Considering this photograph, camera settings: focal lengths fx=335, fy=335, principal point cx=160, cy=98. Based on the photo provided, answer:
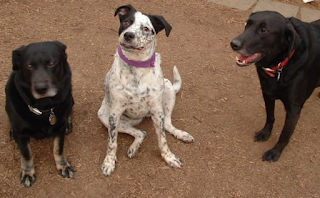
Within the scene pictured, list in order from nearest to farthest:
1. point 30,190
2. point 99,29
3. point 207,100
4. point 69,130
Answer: point 30,190 < point 69,130 < point 207,100 < point 99,29

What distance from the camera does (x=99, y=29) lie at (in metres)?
5.52

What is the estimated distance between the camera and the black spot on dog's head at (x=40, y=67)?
2619 mm

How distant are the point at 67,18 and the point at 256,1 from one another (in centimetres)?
367

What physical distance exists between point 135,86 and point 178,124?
1188mm

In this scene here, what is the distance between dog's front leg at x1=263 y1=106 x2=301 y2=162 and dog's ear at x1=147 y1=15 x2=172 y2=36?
1.44 m

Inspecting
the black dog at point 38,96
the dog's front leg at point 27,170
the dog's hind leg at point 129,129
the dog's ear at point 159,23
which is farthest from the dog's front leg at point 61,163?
the dog's ear at point 159,23

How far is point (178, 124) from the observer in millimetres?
4047

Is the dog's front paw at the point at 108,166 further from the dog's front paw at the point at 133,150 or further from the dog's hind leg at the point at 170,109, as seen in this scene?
the dog's hind leg at the point at 170,109

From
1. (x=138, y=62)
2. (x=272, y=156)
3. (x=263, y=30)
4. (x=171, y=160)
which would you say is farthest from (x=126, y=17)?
(x=272, y=156)

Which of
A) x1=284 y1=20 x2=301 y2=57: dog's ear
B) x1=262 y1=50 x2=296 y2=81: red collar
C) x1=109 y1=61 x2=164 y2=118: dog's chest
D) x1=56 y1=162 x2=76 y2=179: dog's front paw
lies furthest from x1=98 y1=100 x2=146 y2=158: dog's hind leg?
A: x1=284 y1=20 x2=301 y2=57: dog's ear

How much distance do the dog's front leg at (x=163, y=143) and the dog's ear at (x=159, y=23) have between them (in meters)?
0.85

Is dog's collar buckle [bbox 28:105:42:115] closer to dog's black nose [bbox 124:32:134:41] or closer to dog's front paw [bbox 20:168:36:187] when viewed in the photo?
dog's front paw [bbox 20:168:36:187]

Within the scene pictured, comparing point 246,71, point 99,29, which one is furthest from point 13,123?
point 246,71

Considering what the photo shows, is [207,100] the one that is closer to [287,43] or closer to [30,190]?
[287,43]
